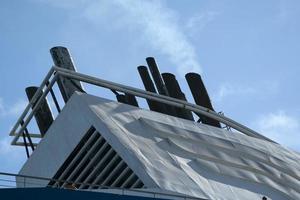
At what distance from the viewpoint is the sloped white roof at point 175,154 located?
94.3 feet

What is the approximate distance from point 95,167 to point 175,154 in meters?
2.86

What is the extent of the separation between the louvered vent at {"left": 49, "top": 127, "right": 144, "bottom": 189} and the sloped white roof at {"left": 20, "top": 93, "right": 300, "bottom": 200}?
0.90 feet

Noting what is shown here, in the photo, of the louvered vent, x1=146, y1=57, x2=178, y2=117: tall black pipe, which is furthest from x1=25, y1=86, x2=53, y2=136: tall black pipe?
x1=146, y1=57, x2=178, y2=117: tall black pipe

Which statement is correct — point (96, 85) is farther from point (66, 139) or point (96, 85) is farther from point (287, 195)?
point (287, 195)

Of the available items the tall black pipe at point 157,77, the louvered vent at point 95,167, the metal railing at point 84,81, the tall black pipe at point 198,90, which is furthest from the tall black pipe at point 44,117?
the tall black pipe at point 198,90

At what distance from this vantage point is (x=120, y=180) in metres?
28.7

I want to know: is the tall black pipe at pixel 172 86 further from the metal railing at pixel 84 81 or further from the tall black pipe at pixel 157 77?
the metal railing at pixel 84 81

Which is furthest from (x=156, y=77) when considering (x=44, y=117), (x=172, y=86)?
(x=44, y=117)

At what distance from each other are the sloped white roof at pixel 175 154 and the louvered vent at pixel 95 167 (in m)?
0.27

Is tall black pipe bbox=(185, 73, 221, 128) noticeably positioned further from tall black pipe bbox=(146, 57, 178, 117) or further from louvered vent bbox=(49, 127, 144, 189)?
louvered vent bbox=(49, 127, 144, 189)

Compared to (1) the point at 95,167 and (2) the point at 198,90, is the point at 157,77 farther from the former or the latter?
(1) the point at 95,167

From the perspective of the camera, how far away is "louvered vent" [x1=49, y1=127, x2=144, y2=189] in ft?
94.1

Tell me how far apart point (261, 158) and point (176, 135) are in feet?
13.5

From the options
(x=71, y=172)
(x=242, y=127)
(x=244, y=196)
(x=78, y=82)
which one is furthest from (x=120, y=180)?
(x=242, y=127)
